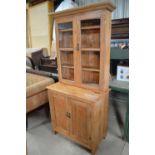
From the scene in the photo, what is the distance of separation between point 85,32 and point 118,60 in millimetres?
874

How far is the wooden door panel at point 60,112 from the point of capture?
187cm

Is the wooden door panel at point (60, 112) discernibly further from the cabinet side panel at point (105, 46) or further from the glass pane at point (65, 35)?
the glass pane at point (65, 35)

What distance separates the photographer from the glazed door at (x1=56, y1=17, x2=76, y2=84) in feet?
6.02

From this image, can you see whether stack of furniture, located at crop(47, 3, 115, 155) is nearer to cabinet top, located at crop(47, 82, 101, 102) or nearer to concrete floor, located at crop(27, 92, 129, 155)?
cabinet top, located at crop(47, 82, 101, 102)

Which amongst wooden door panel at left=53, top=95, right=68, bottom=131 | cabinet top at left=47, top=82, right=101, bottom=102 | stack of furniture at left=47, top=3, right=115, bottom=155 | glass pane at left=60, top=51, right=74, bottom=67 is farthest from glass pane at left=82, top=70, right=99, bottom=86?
wooden door panel at left=53, top=95, right=68, bottom=131

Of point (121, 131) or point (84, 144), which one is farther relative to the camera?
point (121, 131)

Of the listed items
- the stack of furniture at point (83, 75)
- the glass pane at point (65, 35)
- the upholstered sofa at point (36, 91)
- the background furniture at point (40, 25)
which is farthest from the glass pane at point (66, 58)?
the background furniture at point (40, 25)

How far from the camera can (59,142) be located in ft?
6.57

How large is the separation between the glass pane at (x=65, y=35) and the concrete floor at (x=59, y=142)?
1306 mm

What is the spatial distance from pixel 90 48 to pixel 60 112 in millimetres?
919

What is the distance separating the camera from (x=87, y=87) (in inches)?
71.8

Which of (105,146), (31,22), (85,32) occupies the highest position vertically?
(31,22)
